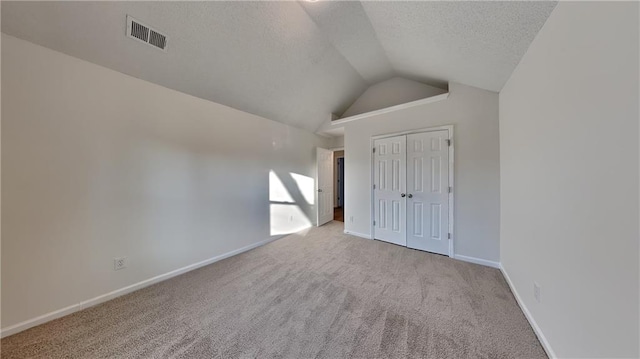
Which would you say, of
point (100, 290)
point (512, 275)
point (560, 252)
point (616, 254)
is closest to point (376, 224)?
point (512, 275)

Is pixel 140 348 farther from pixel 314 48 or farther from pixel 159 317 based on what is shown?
pixel 314 48

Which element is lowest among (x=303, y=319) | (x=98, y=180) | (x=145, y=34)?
(x=303, y=319)

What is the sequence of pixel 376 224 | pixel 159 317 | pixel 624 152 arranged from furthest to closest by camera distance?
1. pixel 376 224
2. pixel 159 317
3. pixel 624 152

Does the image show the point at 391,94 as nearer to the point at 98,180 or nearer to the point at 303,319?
the point at 303,319

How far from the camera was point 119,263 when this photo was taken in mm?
2070

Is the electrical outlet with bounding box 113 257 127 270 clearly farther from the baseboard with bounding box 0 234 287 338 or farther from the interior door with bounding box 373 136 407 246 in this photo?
the interior door with bounding box 373 136 407 246

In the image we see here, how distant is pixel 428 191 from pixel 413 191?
0.73 feet

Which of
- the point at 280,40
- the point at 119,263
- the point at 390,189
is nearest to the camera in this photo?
the point at 119,263

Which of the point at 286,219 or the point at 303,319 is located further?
the point at 286,219

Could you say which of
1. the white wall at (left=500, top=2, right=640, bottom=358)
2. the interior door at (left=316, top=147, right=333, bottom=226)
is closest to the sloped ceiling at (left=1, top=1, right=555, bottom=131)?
the white wall at (left=500, top=2, right=640, bottom=358)

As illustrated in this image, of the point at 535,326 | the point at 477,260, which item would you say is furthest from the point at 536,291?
the point at 477,260

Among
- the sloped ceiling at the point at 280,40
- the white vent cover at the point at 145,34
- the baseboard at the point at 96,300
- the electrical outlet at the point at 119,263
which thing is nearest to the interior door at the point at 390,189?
the sloped ceiling at the point at 280,40

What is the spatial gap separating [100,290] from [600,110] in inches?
152

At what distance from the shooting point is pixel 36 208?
1.66 meters
